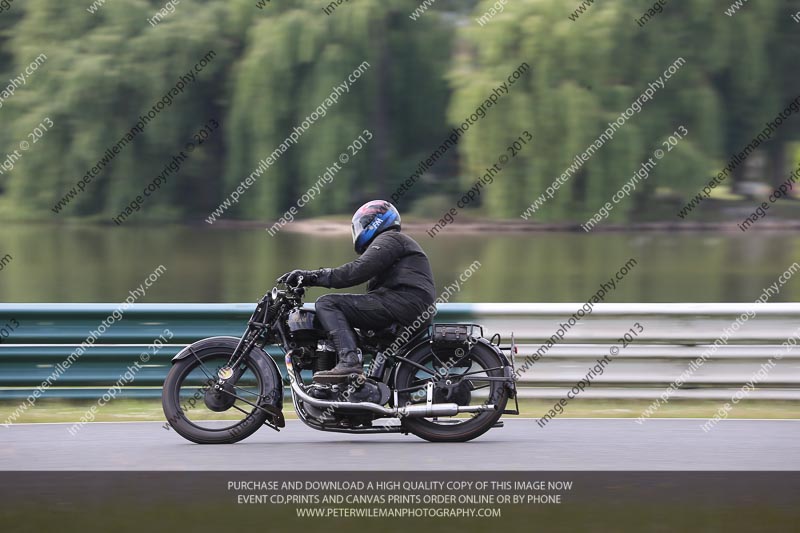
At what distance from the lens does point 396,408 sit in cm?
641

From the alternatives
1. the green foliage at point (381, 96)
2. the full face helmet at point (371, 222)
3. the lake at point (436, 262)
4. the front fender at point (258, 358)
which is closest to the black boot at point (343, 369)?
the front fender at point (258, 358)

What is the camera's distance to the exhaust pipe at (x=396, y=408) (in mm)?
6320

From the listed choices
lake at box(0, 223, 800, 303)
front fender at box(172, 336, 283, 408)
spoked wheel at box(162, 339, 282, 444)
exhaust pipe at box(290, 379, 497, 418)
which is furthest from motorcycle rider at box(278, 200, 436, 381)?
lake at box(0, 223, 800, 303)

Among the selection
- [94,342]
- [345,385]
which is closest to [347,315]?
[345,385]

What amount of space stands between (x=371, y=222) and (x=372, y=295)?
448 mm

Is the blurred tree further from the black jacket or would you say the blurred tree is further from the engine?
the engine

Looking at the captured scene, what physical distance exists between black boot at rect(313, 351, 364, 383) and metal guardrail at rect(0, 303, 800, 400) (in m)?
1.75

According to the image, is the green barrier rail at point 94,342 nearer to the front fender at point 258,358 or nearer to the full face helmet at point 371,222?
the front fender at point 258,358

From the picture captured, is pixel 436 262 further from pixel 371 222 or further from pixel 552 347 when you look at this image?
pixel 371 222

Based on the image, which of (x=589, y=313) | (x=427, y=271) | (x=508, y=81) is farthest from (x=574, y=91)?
(x=427, y=271)

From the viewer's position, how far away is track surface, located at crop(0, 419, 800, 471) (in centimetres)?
576

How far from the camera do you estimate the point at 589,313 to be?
810 cm

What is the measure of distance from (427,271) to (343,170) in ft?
67.4
